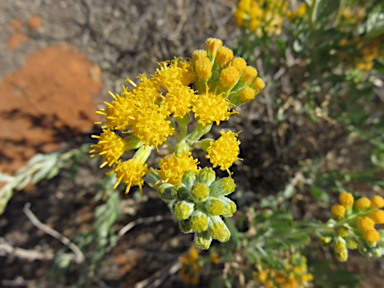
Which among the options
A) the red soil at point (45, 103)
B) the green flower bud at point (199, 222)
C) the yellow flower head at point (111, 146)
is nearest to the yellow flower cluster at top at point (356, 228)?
the green flower bud at point (199, 222)

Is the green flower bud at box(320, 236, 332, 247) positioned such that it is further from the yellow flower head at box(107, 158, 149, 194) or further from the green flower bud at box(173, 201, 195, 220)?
the yellow flower head at box(107, 158, 149, 194)

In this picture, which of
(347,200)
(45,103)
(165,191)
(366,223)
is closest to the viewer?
(165,191)

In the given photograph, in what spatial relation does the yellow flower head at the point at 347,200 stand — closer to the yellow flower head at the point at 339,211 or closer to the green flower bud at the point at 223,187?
the yellow flower head at the point at 339,211

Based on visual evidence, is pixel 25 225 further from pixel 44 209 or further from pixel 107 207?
pixel 107 207

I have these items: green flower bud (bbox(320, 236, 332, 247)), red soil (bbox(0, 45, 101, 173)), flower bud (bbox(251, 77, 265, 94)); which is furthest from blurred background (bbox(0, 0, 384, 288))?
flower bud (bbox(251, 77, 265, 94))

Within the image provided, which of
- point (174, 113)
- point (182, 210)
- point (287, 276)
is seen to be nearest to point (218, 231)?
point (182, 210)

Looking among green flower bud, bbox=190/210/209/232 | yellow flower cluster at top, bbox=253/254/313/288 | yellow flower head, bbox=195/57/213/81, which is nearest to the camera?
green flower bud, bbox=190/210/209/232

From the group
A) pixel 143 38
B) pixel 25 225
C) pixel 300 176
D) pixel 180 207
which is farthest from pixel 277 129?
pixel 25 225

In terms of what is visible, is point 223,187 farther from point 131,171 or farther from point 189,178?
point 131,171
